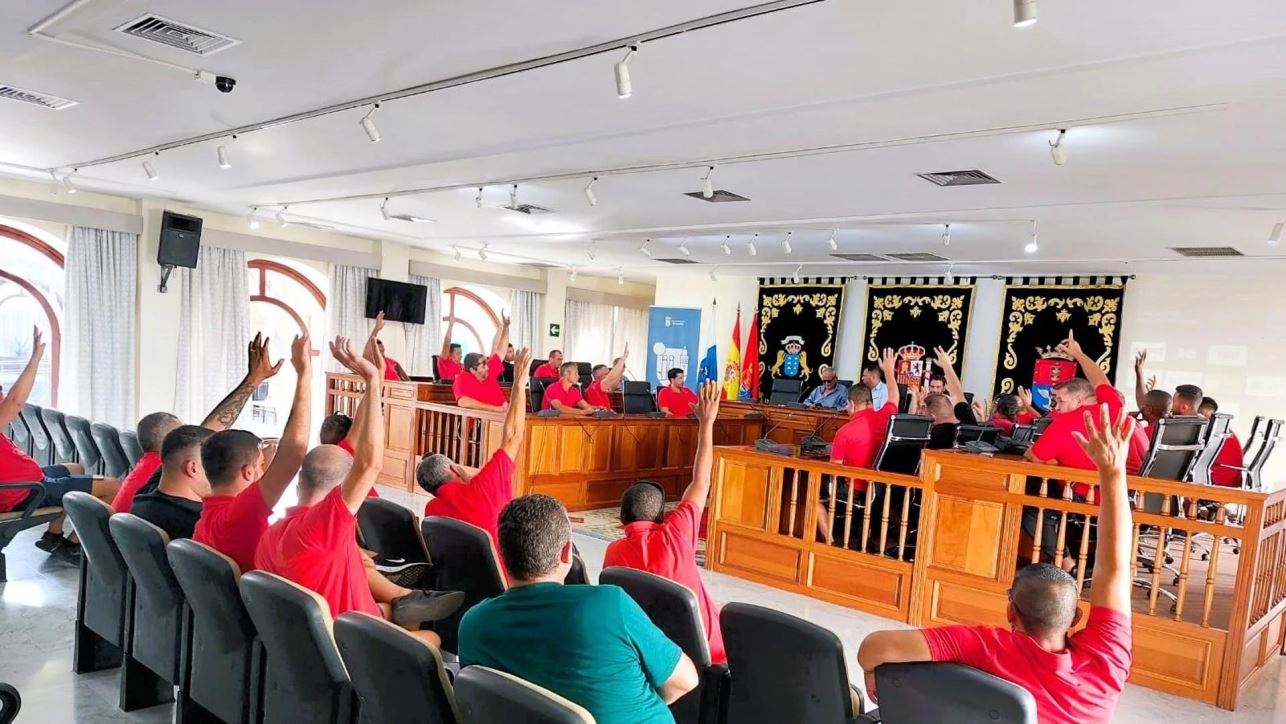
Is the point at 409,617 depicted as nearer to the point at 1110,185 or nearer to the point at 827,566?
the point at 827,566

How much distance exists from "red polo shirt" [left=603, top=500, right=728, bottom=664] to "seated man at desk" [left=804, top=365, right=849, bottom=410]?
27.0 feet

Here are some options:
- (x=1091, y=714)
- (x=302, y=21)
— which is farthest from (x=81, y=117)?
(x=1091, y=714)

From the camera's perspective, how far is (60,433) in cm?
615

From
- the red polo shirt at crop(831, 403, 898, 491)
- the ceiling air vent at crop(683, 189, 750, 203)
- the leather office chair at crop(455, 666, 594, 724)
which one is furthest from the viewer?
the ceiling air vent at crop(683, 189, 750, 203)

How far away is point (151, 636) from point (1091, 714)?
3176 mm

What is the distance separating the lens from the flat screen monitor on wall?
12047 mm

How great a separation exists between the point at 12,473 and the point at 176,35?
265cm

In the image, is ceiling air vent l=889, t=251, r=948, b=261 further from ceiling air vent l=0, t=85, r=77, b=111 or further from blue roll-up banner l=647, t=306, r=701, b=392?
ceiling air vent l=0, t=85, r=77, b=111

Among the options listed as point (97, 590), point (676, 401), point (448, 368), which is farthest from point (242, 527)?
point (448, 368)

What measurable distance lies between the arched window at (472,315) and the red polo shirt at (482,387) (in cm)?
585

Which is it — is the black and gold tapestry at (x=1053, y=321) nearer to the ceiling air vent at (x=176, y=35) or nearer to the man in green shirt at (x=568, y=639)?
the ceiling air vent at (x=176, y=35)

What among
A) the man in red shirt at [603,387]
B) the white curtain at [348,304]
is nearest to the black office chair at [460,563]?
the man in red shirt at [603,387]

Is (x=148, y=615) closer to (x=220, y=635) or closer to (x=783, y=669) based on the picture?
(x=220, y=635)

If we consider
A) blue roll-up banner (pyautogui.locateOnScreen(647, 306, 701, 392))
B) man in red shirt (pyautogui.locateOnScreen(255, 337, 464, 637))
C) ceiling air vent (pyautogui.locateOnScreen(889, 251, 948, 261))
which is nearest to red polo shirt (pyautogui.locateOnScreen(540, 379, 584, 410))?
ceiling air vent (pyautogui.locateOnScreen(889, 251, 948, 261))
